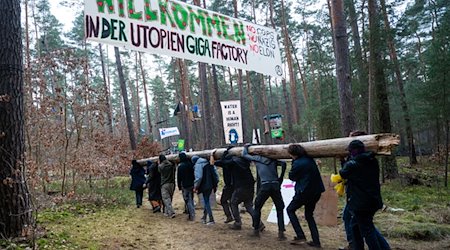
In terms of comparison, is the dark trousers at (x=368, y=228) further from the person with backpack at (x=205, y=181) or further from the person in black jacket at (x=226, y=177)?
the person with backpack at (x=205, y=181)

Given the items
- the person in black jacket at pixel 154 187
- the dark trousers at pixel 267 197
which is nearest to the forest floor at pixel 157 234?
the dark trousers at pixel 267 197

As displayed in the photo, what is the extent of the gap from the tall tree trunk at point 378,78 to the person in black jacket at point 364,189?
9030 mm

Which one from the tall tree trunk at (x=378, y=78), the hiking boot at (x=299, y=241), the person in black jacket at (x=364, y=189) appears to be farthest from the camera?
the tall tree trunk at (x=378, y=78)

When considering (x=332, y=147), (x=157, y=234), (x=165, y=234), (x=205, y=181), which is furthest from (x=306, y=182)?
(x=157, y=234)

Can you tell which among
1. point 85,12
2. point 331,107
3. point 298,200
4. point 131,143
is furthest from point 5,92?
point 131,143

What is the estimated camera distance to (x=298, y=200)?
6285 mm

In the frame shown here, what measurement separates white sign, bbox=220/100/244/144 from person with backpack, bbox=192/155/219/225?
2.36 meters

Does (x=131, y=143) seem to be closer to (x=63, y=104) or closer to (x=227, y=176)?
(x=63, y=104)

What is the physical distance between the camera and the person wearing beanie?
33.7ft

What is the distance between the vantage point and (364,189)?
4922 millimetres

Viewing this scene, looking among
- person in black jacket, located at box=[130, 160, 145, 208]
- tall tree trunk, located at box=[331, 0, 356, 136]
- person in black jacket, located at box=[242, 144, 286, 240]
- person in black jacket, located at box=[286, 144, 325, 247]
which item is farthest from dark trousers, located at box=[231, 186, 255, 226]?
person in black jacket, located at box=[130, 160, 145, 208]

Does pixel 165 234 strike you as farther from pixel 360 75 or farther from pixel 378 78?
pixel 360 75

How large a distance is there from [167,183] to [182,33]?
5.61m

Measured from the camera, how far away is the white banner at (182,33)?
17.1 ft
